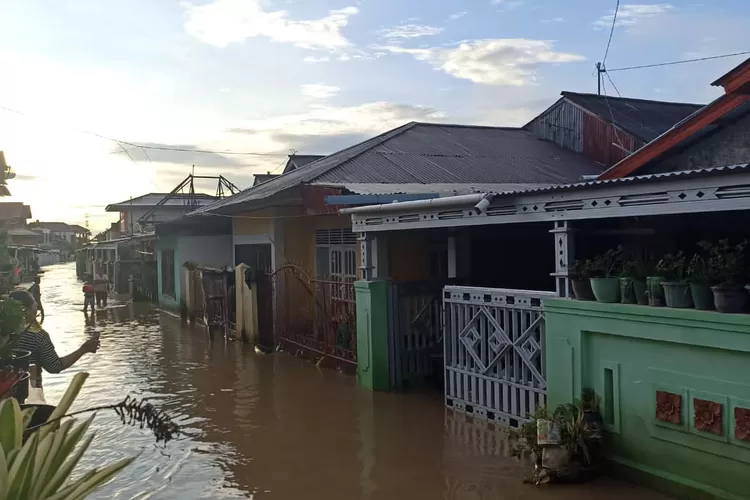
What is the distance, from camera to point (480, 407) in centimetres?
825

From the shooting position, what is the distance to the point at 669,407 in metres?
5.48

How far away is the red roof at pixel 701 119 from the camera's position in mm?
7398

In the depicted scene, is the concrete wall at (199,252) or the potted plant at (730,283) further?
the concrete wall at (199,252)

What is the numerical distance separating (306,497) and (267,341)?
28.6 ft

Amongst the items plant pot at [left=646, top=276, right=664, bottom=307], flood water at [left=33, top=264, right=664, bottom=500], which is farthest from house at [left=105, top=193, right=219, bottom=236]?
plant pot at [left=646, top=276, right=664, bottom=307]

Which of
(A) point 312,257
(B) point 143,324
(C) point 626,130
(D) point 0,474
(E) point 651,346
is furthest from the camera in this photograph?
(B) point 143,324

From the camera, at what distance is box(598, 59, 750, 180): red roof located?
740 cm

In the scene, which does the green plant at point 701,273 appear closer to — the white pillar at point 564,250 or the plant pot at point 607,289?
the plant pot at point 607,289

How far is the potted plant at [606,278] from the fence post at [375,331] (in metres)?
4.00

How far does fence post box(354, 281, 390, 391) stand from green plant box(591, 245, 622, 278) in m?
3.99

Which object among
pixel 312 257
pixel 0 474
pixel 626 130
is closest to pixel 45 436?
pixel 0 474

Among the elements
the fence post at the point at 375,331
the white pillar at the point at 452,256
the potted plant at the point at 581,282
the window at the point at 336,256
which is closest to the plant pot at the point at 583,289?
the potted plant at the point at 581,282

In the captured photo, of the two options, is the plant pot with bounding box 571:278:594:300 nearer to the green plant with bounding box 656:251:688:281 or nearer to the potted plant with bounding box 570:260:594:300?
the potted plant with bounding box 570:260:594:300

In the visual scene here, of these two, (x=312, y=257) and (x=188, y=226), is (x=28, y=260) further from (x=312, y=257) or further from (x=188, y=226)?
(x=312, y=257)
